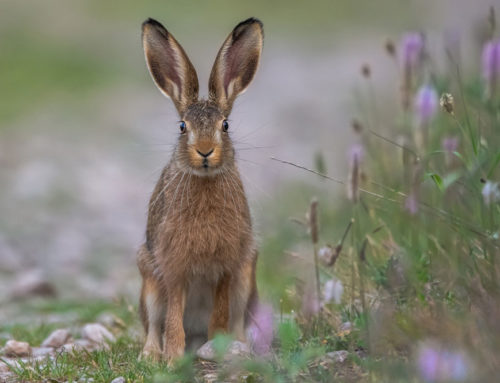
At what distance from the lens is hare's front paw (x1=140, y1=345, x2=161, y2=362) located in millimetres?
4668

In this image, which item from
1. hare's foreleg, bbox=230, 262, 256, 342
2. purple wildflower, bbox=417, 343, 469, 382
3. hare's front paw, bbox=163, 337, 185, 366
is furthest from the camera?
hare's foreleg, bbox=230, 262, 256, 342

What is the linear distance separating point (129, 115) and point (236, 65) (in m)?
10.6

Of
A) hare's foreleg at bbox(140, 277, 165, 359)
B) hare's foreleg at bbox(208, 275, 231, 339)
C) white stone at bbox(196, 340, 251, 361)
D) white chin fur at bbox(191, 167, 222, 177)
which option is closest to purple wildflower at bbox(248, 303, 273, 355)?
white stone at bbox(196, 340, 251, 361)

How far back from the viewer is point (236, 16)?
80.9 feet

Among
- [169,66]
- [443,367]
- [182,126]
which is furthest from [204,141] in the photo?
[443,367]

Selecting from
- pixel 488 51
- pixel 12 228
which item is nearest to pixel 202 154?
pixel 488 51

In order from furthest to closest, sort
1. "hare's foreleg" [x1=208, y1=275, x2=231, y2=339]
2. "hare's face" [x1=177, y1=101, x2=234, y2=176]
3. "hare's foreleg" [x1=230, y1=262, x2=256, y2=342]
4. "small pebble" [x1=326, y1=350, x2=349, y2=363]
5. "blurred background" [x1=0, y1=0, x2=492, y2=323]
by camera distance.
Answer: "blurred background" [x1=0, y1=0, x2=492, y2=323]
"hare's foreleg" [x1=230, y1=262, x2=256, y2=342]
"hare's foreleg" [x1=208, y1=275, x2=231, y2=339]
"hare's face" [x1=177, y1=101, x2=234, y2=176]
"small pebble" [x1=326, y1=350, x2=349, y2=363]

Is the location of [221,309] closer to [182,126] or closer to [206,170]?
[206,170]

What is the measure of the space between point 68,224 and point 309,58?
44.6 ft

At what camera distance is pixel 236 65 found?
5.09 meters

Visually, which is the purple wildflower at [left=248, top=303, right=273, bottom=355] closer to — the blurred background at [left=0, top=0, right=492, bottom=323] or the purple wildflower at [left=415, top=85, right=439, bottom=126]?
the blurred background at [left=0, top=0, right=492, bottom=323]

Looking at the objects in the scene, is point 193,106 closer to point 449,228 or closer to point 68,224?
point 449,228

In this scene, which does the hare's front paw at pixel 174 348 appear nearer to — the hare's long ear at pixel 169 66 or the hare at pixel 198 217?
the hare at pixel 198 217

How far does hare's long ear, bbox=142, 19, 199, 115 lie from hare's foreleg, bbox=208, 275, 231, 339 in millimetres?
900
